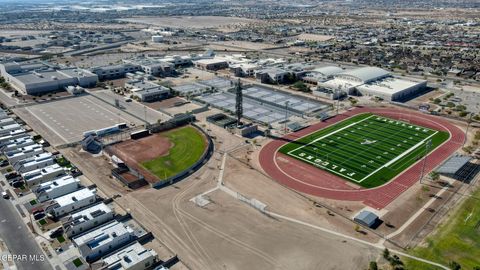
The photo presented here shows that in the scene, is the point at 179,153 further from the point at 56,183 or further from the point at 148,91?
the point at 148,91

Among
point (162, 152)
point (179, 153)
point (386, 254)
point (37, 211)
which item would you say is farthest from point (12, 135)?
point (386, 254)

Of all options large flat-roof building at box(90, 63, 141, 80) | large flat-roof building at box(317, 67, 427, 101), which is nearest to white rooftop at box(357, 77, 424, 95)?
large flat-roof building at box(317, 67, 427, 101)

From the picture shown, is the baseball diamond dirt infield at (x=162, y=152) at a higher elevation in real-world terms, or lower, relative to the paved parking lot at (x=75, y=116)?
lower

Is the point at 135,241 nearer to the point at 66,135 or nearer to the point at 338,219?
the point at 338,219

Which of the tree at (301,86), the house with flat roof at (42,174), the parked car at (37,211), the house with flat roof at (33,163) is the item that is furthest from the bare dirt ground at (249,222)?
→ the tree at (301,86)

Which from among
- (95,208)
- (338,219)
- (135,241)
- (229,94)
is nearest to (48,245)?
(95,208)

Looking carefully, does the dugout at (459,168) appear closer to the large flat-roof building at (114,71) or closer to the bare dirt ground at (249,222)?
the bare dirt ground at (249,222)
